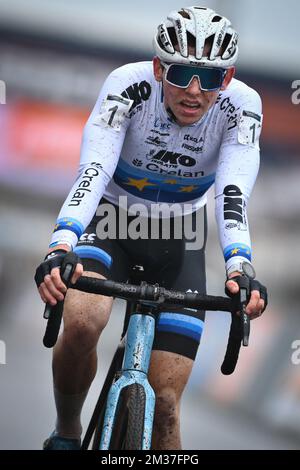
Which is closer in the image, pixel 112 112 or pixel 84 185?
pixel 84 185

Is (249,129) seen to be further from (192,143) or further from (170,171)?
(170,171)

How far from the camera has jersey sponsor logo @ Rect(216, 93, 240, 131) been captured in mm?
5824

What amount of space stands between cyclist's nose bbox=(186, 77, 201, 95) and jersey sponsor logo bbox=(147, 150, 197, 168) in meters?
0.58

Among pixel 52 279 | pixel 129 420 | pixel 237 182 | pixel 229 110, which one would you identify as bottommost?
pixel 129 420

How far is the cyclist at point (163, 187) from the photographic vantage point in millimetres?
5438

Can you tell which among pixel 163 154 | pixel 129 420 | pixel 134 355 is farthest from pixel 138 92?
pixel 129 420

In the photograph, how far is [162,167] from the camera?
600 centimetres

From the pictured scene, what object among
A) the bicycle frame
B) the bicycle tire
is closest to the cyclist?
the bicycle frame

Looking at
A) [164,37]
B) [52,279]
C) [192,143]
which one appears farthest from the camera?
[192,143]

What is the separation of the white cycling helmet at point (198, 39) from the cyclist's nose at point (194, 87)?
0.07m

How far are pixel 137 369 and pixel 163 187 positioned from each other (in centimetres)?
126

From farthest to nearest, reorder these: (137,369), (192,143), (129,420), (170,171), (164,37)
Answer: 1. (170,171)
2. (192,143)
3. (164,37)
4. (137,369)
5. (129,420)

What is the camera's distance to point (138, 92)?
19.0 feet

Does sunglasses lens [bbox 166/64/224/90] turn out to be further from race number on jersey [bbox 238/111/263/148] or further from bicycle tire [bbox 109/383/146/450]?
bicycle tire [bbox 109/383/146/450]
